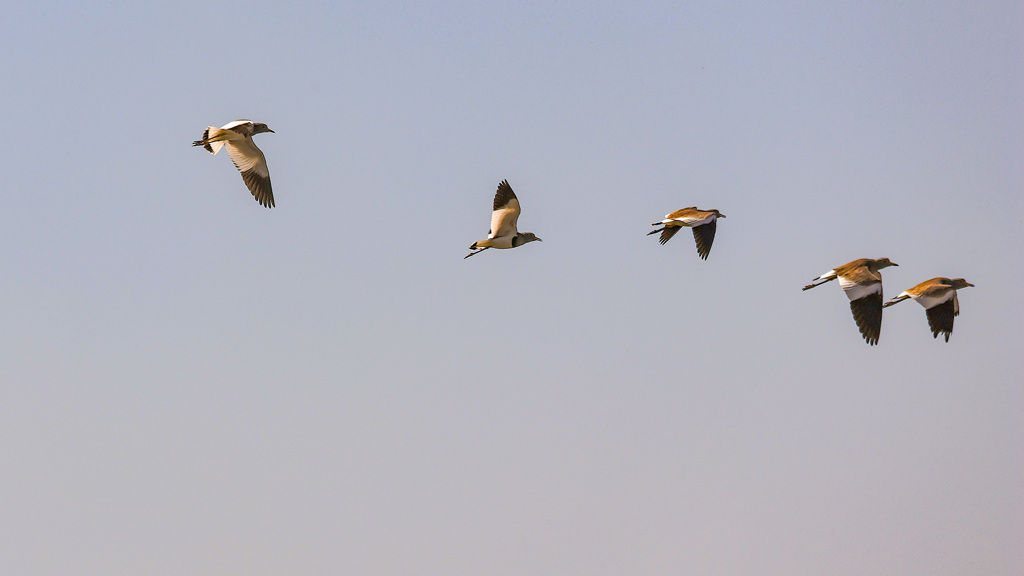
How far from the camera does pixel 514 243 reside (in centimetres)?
3159

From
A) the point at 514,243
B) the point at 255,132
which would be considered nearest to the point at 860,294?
the point at 514,243

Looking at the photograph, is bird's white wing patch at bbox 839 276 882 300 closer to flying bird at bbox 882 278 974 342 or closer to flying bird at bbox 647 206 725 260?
flying bird at bbox 882 278 974 342

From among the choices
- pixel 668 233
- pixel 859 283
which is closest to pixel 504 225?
pixel 668 233

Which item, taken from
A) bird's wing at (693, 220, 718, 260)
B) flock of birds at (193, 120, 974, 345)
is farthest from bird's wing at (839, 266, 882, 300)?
bird's wing at (693, 220, 718, 260)

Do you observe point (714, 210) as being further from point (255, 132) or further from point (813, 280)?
point (255, 132)

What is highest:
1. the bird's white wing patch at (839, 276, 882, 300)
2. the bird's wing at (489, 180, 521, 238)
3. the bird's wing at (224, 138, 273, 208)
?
the bird's wing at (224, 138, 273, 208)

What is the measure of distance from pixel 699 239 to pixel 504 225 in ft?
16.6

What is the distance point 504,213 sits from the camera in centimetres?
3139

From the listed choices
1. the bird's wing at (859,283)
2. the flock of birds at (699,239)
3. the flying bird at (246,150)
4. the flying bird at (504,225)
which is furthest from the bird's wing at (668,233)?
the flying bird at (246,150)

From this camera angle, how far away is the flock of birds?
Result: 87.7 ft

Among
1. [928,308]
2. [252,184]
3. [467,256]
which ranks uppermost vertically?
[252,184]

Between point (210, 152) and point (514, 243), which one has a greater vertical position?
point (210, 152)

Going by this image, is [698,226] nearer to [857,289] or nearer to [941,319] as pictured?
[857,289]

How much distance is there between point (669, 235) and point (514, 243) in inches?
158
